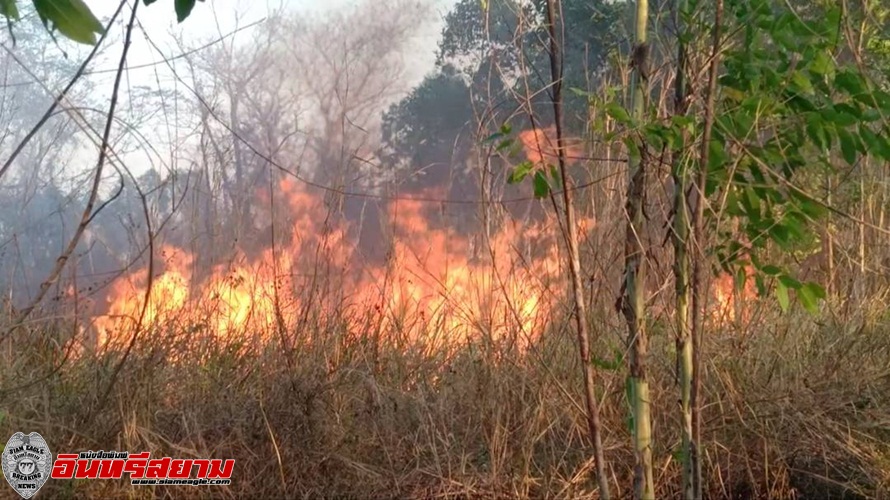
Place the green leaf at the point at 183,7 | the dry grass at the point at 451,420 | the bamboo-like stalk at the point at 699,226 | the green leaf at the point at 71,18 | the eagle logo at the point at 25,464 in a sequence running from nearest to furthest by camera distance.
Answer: the green leaf at the point at 71,18
the green leaf at the point at 183,7
the bamboo-like stalk at the point at 699,226
the eagle logo at the point at 25,464
the dry grass at the point at 451,420

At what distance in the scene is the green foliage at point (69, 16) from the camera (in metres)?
0.81

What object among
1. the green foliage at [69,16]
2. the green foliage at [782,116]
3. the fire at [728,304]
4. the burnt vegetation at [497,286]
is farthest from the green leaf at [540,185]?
the fire at [728,304]

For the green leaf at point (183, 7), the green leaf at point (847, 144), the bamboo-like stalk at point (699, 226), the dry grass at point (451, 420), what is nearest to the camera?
the green leaf at point (183, 7)

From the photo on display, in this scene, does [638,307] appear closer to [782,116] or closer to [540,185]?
[540,185]

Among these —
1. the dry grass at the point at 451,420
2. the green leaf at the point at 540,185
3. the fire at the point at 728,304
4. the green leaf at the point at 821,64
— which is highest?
the green leaf at the point at 821,64

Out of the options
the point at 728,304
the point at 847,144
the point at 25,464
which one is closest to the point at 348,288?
the point at 25,464

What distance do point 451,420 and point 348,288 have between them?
71 cm

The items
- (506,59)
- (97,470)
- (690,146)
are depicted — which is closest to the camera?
(690,146)

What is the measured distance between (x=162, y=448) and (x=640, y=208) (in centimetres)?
160

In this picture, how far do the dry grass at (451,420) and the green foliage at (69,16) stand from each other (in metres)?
1.53

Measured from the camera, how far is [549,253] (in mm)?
2678

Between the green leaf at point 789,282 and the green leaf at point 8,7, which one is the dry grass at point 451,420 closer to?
the green leaf at point 789,282

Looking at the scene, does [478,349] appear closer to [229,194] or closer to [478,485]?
[478,485]

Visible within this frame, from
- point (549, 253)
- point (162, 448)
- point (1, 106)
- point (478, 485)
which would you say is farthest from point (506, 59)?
point (1, 106)
